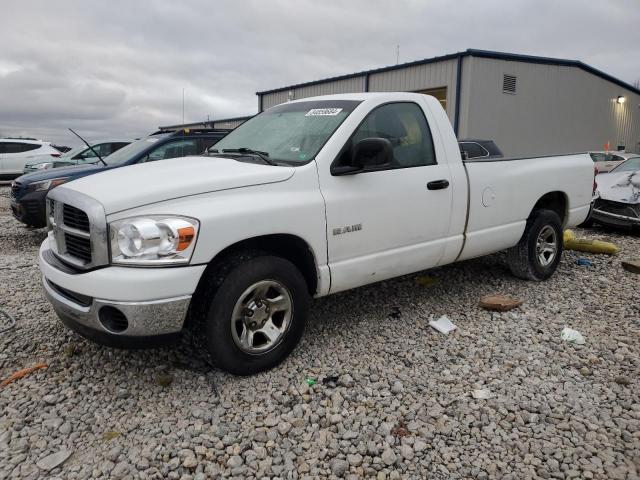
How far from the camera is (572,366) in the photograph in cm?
347

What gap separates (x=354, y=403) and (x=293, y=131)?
6.71ft

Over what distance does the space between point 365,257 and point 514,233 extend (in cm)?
202

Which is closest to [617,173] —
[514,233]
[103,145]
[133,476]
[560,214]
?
[560,214]

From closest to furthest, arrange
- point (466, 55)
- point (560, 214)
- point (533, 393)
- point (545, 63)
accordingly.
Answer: point (533, 393)
point (560, 214)
point (466, 55)
point (545, 63)

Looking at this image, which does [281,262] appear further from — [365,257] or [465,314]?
[465,314]

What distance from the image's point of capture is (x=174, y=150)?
25.3 ft

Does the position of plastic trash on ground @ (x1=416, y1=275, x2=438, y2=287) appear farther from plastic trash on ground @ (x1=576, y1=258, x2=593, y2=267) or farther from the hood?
the hood

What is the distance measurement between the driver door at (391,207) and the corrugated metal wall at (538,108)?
1082 cm

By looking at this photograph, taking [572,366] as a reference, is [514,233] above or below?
above

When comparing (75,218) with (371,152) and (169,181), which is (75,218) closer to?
(169,181)

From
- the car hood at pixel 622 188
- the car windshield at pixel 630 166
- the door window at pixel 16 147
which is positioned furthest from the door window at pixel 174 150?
the door window at pixel 16 147

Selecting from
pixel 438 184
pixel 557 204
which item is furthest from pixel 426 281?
pixel 557 204

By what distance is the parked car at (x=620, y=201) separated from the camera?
313 inches

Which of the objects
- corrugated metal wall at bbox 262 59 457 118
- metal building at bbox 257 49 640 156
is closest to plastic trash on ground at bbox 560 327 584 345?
metal building at bbox 257 49 640 156
